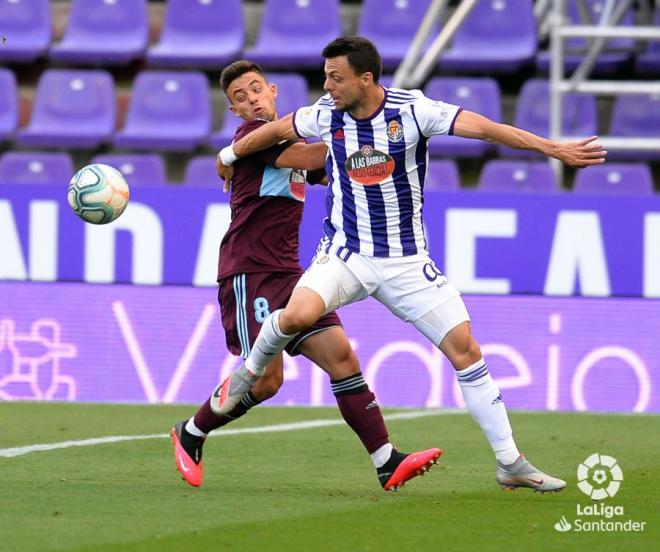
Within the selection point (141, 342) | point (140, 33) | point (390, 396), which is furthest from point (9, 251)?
point (140, 33)

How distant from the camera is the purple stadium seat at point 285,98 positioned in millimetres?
13266

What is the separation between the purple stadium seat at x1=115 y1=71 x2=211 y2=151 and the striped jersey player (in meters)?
7.21

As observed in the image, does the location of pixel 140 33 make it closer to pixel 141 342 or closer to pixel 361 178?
pixel 141 342

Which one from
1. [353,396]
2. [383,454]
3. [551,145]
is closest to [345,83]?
[551,145]

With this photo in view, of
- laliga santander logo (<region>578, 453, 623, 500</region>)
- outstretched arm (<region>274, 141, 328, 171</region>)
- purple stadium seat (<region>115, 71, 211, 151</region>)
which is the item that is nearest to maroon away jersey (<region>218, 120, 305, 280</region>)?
outstretched arm (<region>274, 141, 328, 171</region>)

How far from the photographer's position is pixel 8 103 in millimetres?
13750

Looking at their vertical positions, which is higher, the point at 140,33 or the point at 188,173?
the point at 140,33

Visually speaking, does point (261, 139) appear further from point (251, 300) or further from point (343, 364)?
point (343, 364)

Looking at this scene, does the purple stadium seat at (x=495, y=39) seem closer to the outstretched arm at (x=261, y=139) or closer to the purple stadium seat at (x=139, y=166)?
the purple stadium seat at (x=139, y=166)

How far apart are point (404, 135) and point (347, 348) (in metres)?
1.03

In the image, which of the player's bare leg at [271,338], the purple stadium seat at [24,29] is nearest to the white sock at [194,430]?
the player's bare leg at [271,338]

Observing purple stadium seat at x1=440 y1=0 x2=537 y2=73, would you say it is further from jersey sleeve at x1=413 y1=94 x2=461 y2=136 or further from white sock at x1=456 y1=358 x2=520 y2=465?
white sock at x1=456 y1=358 x2=520 y2=465

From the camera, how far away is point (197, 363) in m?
10.6

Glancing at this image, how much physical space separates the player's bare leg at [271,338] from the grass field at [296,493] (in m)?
0.43
